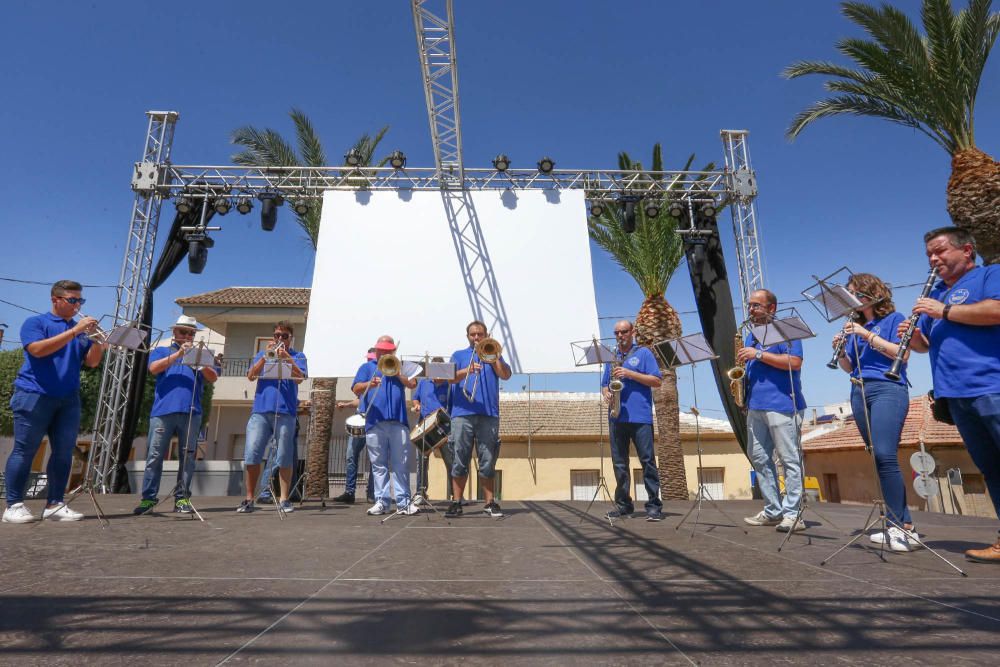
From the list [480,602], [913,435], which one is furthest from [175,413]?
[913,435]

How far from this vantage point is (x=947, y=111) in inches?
378

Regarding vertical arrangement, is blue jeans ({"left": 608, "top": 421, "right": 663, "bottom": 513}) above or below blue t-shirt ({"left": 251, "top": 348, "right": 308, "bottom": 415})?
below

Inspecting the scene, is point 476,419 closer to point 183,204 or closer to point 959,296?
point 959,296

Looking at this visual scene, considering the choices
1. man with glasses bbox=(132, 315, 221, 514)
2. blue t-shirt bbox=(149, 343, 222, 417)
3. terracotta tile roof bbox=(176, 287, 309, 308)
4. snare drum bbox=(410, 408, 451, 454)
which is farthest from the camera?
terracotta tile roof bbox=(176, 287, 309, 308)

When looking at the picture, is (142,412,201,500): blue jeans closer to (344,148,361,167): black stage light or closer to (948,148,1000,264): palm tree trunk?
(344,148,361,167): black stage light

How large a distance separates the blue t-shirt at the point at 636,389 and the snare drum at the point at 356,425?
3.87 m

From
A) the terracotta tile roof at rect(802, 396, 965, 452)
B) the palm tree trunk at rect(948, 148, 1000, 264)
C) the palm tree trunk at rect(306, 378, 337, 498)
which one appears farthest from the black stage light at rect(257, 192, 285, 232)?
the terracotta tile roof at rect(802, 396, 965, 452)

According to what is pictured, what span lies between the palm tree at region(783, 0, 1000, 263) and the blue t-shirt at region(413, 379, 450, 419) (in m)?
8.88

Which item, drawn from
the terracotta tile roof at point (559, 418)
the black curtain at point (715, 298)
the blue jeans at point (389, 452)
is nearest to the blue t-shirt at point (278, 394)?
the blue jeans at point (389, 452)

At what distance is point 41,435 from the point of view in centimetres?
431

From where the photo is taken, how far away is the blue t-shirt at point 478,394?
5172 millimetres

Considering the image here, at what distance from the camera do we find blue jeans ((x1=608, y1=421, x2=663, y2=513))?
198 inches

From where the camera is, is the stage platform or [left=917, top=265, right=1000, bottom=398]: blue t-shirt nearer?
the stage platform

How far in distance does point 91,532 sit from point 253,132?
12779 mm
